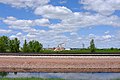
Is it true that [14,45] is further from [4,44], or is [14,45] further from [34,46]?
[34,46]

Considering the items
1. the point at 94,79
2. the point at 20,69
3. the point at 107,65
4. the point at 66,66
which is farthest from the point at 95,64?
the point at 94,79

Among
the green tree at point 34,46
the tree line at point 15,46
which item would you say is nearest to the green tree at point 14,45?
the tree line at point 15,46

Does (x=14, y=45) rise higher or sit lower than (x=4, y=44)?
lower

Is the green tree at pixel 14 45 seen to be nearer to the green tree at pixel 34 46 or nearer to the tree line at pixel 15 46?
the tree line at pixel 15 46

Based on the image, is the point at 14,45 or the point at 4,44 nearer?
the point at 4,44

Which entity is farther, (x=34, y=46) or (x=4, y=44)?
(x=34, y=46)

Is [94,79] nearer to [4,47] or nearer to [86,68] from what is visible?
[86,68]

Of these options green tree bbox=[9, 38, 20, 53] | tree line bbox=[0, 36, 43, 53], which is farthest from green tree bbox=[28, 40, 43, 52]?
green tree bbox=[9, 38, 20, 53]

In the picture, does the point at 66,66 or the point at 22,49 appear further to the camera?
the point at 22,49

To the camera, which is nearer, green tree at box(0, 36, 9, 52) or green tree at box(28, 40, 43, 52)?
green tree at box(0, 36, 9, 52)

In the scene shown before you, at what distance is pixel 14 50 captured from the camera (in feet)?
270

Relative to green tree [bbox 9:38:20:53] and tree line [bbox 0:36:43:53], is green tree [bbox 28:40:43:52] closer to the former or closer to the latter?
tree line [bbox 0:36:43:53]

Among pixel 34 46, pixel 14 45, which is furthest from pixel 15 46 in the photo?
pixel 34 46

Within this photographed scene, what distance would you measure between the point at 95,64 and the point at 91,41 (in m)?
61.6
